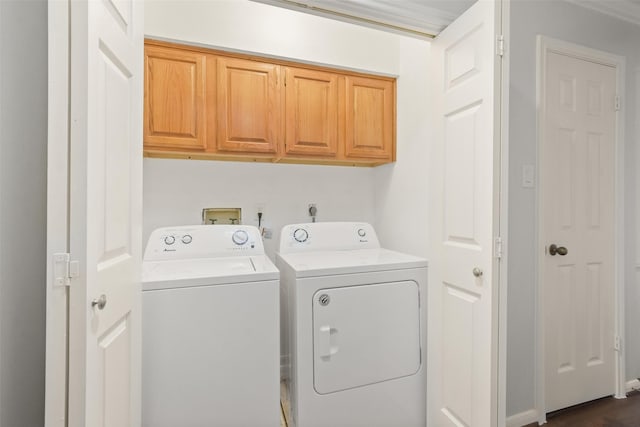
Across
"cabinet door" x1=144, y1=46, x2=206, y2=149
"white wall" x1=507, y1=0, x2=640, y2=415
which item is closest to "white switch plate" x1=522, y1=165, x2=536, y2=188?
"white wall" x1=507, y1=0, x2=640, y2=415

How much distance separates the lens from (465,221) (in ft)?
4.36

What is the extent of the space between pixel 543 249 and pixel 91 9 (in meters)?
2.11

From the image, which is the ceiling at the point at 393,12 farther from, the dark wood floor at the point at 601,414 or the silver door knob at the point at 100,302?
A: the dark wood floor at the point at 601,414

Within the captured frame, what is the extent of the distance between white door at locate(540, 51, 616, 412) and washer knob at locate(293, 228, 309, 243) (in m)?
1.36

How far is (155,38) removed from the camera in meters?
1.68

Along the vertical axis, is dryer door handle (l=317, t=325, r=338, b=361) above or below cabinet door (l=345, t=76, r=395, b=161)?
below

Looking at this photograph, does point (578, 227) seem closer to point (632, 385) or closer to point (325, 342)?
point (632, 385)

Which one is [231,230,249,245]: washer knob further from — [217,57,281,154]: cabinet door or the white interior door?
the white interior door

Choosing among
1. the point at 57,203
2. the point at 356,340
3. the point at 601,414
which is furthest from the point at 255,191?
the point at 601,414

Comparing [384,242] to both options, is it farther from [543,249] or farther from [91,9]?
[91,9]

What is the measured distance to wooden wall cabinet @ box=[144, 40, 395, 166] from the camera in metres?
1.72

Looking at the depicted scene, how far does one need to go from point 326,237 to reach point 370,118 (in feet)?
2.93

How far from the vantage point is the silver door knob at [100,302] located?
810 millimetres

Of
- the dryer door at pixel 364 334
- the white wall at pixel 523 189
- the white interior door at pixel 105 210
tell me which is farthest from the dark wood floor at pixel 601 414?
the white interior door at pixel 105 210
